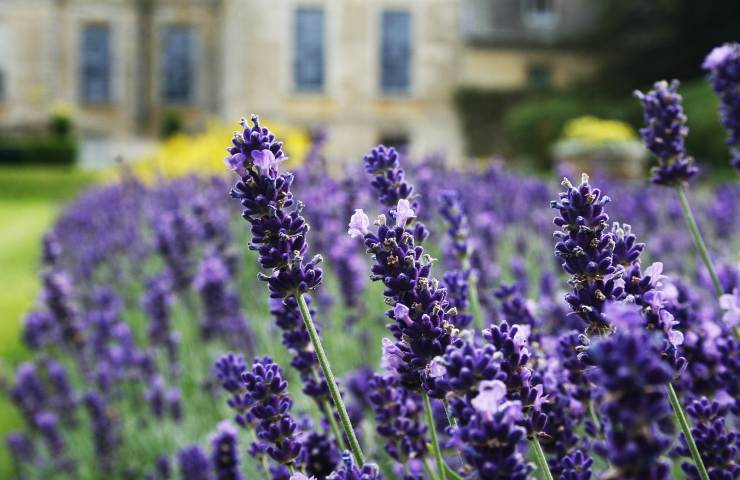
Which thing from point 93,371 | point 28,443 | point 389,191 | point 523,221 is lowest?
point 28,443

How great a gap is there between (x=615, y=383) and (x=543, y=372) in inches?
31.1

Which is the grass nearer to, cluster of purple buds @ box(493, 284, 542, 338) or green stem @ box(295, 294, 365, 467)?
cluster of purple buds @ box(493, 284, 542, 338)

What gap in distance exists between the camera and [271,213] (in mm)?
1153

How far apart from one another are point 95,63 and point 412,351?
28.2 m

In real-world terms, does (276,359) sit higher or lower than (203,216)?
lower

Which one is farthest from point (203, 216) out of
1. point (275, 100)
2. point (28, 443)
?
point (275, 100)

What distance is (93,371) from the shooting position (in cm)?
380

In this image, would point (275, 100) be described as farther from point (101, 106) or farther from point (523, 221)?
point (523, 221)

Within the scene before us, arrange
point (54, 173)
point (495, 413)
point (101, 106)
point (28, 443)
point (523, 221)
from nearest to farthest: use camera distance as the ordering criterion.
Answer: point (495, 413) → point (28, 443) → point (523, 221) → point (54, 173) → point (101, 106)

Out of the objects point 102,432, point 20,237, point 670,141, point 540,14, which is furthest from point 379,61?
point 670,141

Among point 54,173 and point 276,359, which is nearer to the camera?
point 276,359

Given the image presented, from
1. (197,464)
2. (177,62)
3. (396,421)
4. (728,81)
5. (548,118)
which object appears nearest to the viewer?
(396,421)

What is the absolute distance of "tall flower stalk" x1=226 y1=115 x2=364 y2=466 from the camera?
1134 mm

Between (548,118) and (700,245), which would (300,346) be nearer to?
(700,245)
